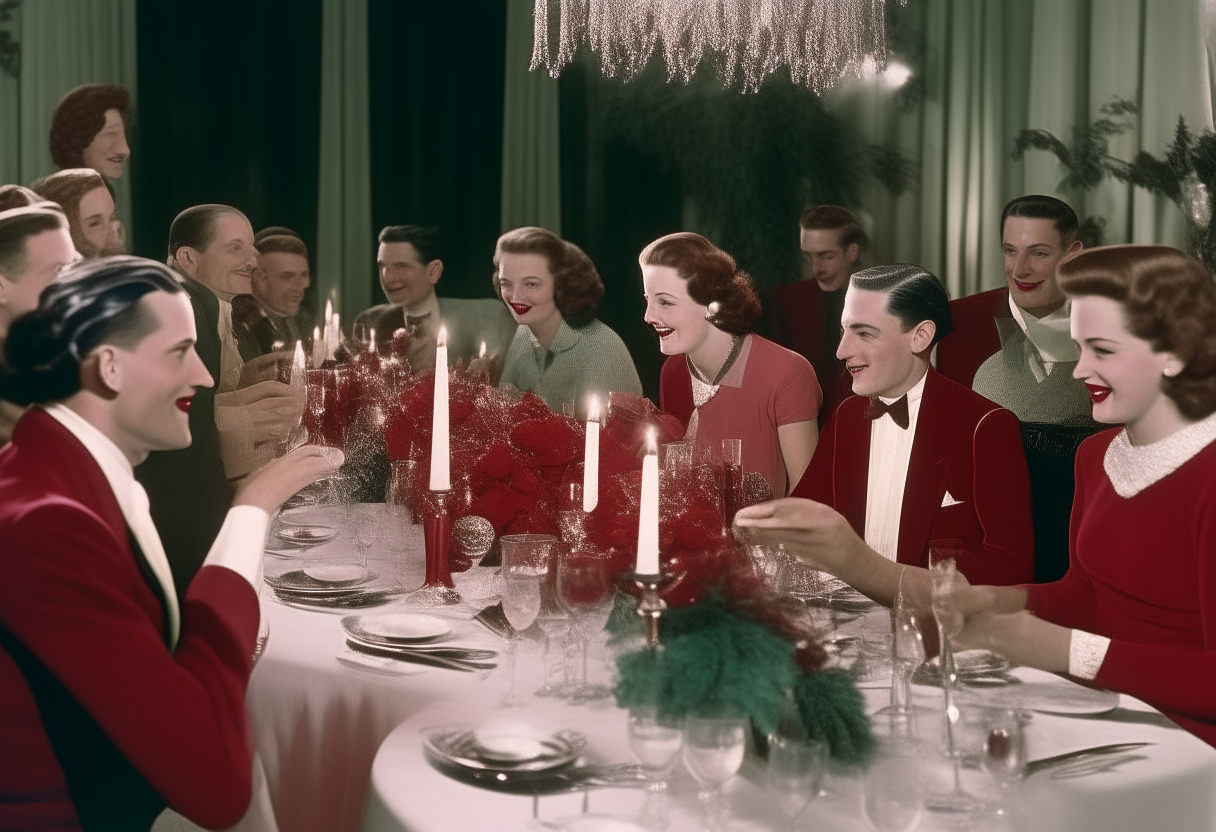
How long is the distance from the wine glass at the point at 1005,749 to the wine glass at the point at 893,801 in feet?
0.35

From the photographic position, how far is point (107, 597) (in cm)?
127

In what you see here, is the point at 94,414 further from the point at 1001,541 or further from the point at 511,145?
the point at 511,145

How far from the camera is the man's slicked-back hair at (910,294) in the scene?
2.62 m

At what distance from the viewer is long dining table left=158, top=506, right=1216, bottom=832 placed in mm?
1264

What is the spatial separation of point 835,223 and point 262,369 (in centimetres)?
233

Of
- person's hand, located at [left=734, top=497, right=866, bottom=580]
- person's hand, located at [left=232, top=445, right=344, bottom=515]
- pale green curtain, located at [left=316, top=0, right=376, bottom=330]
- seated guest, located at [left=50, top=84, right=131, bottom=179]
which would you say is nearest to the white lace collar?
person's hand, located at [left=734, top=497, right=866, bottom=580]

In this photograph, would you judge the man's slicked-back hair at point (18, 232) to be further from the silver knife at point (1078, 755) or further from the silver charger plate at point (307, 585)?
the silver knife at point (1078, 755)

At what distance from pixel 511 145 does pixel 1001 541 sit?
4.54 m

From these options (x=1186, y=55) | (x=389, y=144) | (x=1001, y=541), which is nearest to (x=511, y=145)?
(x=389, y=144)

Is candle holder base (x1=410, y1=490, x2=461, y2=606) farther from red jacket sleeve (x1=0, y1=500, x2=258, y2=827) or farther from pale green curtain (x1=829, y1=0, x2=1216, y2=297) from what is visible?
pale green curtain (x1=829, y1=0, x2=1216, y2=297)

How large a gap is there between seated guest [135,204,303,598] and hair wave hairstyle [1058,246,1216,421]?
173cm

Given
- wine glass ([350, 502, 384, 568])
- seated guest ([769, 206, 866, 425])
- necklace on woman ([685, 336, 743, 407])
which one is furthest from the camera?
seated guest ([769, 206, 866, 425])

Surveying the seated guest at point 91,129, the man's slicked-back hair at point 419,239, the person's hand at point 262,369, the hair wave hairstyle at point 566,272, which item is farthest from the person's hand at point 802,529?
the man's slicked-back hair at point 419,239

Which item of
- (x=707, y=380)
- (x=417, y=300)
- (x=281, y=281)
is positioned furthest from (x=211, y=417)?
(x=281, y=281)
